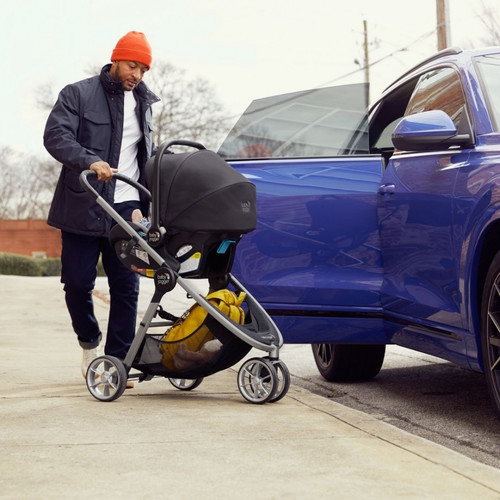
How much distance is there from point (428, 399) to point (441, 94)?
1.78 m

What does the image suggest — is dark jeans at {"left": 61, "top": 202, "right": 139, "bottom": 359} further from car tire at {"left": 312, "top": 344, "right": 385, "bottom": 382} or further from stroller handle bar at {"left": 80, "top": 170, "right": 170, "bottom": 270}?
car tire at {"left": 312, "top": 344, "right": 385, "bottom": 382}

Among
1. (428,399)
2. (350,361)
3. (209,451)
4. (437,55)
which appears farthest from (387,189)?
(209,451)

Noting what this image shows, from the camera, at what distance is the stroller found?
17.2 feet

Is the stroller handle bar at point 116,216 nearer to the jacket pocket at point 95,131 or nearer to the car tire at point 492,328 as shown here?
the jacket pocket at point 95,131

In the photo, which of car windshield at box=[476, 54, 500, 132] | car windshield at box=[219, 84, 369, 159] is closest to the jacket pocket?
car windshield at box=[219, 84, 369, 159]

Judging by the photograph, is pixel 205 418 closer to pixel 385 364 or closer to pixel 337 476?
pixel 337 476

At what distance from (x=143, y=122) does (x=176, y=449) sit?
2.48m

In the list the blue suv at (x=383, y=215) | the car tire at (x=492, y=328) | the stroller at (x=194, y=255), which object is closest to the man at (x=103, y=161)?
the stroller at (x=194, y=255)

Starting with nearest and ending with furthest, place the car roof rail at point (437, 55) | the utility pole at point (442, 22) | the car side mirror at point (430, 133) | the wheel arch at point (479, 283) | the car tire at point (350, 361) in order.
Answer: the wheel arch at point (479, 283) < the car side mirror at point (430, 133) < the car roof rail at point (437, 55) < the car tire at point (350, 361) < the utility pole at point (442, 22)

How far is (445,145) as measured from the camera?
199 inches

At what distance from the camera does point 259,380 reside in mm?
5363

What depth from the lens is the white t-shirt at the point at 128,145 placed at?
6051 mm

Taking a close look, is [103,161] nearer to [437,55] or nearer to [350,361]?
[437,55]

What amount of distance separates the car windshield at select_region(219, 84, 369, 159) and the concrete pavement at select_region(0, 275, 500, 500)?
4.43ft
